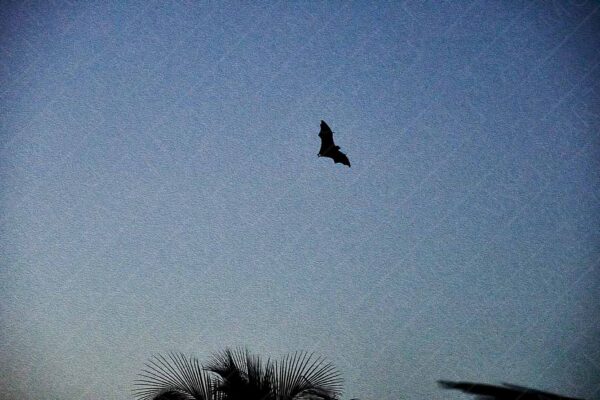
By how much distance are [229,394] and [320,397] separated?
107 centimetres

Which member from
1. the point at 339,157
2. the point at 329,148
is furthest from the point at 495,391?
the point at 329,148

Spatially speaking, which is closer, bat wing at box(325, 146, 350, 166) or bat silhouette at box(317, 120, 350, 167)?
bat silhouette at box(317, 120, 350, 167)

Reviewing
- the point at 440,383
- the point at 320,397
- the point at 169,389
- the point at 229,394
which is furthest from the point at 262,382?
the point at 440,383

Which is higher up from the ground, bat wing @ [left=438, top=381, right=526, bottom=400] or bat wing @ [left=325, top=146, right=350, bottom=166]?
bat wing @ [left=325, top=146, right=350, bottom=166]

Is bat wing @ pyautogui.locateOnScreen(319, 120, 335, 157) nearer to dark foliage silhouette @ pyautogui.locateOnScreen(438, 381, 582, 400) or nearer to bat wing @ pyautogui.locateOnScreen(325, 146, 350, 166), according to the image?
bat wing @ pyautogui.locateOnScreen(325, 146, 350, 166)

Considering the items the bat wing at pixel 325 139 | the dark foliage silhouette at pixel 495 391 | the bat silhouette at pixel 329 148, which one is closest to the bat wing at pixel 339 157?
the bat silhouette at pixel 329 148

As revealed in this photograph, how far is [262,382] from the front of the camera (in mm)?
4012

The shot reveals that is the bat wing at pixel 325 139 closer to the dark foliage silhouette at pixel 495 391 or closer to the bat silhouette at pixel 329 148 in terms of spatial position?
the bat silhouette at pixel 329 148

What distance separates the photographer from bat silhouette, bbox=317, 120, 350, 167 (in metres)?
6.78

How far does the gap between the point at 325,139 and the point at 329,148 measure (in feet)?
0.69

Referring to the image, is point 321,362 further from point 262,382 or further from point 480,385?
point 480,385

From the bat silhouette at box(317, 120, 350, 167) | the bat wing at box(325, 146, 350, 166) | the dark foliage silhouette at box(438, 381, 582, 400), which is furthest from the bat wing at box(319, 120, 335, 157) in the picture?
the dark foliage silhouette at box(438, 381, 582, 400)

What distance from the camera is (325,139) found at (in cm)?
692

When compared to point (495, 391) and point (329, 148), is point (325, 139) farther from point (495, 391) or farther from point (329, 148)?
point (495, 391)
